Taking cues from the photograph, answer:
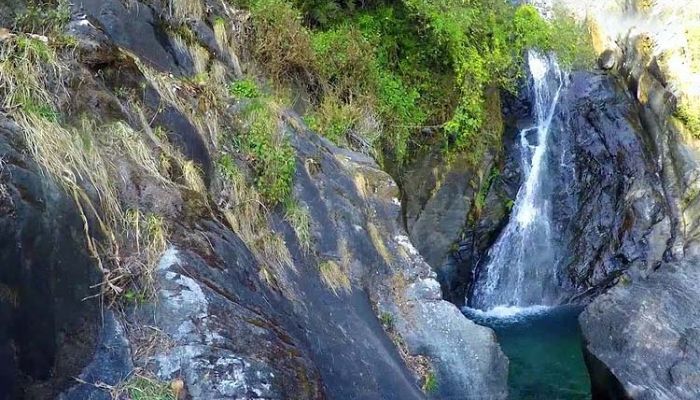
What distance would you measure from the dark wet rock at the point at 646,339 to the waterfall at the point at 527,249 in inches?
212

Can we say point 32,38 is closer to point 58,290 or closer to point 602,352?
point 58,290

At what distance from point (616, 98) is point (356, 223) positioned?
9.19m

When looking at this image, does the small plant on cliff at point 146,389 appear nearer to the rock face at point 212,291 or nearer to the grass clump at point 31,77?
the rock face at point 212,291

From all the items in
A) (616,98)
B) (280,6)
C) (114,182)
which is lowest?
(114,182)

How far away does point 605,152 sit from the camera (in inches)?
529

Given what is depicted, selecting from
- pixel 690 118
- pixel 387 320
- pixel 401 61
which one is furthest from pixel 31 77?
pixel 690 118

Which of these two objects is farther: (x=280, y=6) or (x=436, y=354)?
(x=280, y=6)

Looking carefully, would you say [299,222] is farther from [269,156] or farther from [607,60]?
[607,60]

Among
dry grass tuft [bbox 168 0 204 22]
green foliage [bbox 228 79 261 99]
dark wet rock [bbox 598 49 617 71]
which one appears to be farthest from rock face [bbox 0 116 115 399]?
dark wet rock [bbox 598 49 617 71]

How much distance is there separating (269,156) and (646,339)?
4467 millimetres

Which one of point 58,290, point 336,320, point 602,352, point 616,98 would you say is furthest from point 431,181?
point 58,290

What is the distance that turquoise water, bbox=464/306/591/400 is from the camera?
879 centimetres

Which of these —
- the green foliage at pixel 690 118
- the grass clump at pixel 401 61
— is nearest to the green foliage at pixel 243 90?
the grass clump at pixel 401 61

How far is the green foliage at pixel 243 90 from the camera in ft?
23.6
